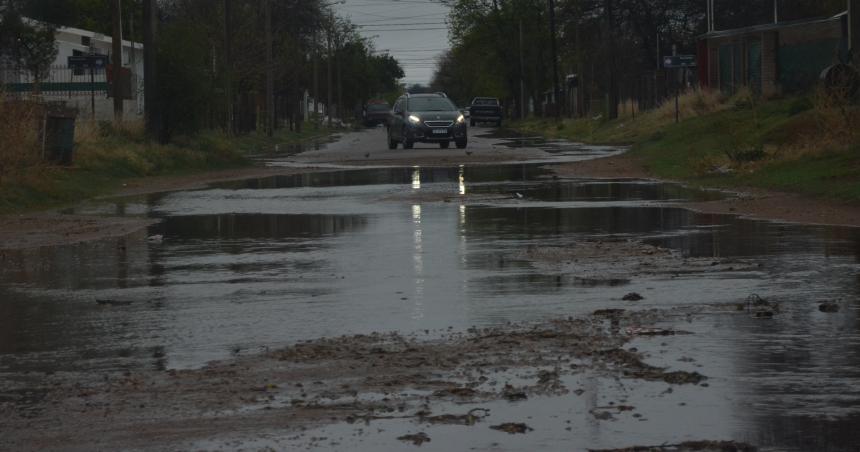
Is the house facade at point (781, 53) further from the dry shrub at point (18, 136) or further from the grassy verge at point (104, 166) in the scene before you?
the dry shrub at point (18, 136)

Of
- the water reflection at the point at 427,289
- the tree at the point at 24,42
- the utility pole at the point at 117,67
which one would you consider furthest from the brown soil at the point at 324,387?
the tree at the point at 24,42

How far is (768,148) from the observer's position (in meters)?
28.5

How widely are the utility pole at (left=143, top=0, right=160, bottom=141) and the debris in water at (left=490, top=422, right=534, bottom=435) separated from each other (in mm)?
31740

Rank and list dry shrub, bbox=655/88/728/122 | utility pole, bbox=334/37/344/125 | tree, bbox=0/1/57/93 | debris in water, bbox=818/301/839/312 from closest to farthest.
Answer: debris in water, bbox=818/301/839/312
dry shrub, bbox=655/88/728/122
tree, bbox=0/1/57/93
utility pole, bbox=334/37/344/125

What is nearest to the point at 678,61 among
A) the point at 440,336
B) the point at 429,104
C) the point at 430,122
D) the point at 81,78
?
the point at 430,122

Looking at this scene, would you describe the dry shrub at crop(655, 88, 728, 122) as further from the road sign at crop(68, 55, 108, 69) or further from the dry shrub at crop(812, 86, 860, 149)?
the road sign at crop(68, 55, 108, 69)

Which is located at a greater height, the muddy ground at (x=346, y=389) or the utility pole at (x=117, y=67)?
the utility pole at (x=117, y=67)

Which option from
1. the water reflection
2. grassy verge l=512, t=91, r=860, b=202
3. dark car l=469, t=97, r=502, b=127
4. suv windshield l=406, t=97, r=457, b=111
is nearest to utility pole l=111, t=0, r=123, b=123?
suv windshield l=406, t=97, r=457, b=111

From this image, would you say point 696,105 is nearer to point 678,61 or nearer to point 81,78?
point 678,61

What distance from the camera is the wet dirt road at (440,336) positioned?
693 centimetres

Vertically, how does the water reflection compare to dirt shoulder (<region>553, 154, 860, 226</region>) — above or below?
below

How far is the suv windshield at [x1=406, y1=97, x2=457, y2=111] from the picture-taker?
46.7 m

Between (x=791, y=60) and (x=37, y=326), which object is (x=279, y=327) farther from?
(x=791, y=60)

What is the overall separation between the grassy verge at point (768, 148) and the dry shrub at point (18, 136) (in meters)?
11.6
